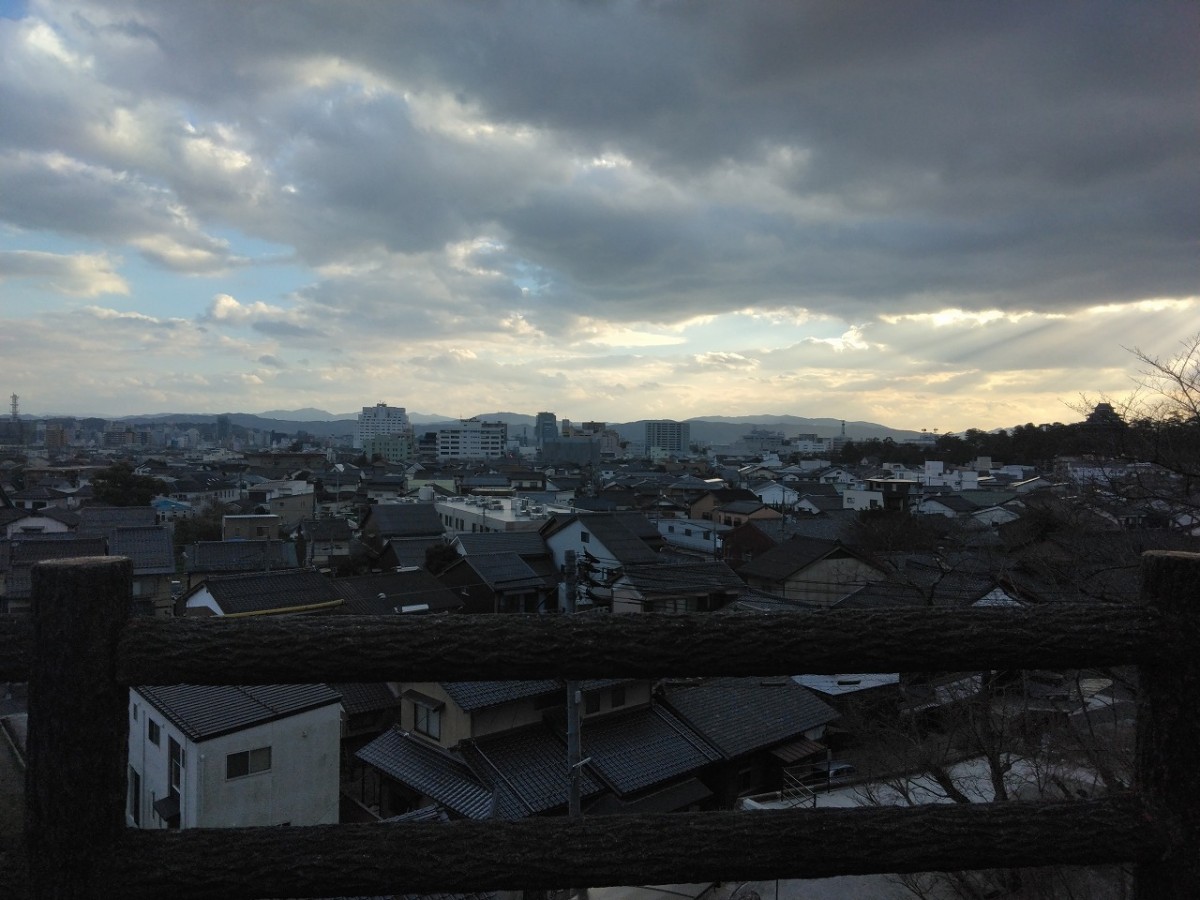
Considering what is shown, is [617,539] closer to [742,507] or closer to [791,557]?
[791,557]

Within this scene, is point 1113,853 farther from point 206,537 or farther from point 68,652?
point 206,537

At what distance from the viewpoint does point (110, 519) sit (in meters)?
19.9

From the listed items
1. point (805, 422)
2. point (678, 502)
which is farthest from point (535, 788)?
point (805, 422)

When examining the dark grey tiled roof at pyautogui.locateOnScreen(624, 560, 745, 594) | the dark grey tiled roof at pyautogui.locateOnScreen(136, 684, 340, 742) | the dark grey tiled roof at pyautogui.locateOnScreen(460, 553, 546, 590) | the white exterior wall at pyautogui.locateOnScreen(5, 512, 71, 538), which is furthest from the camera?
the white exterior wall at pyautogui.locateOnScreen(5, 512, 71, 538)

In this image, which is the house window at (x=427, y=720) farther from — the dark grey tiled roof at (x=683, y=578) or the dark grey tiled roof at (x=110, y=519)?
the dark grey tiled roof at (x=110, y=519)

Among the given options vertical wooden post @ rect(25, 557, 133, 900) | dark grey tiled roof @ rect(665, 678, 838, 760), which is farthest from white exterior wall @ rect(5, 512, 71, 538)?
vertical wooden post @ rect(25, 557, 133, 900)

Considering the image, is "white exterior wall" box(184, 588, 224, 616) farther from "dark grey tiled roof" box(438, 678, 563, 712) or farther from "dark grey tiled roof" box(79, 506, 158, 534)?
"dark grey tiled roof" box(79, 506, 158, 534)

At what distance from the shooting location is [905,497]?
25656 mm

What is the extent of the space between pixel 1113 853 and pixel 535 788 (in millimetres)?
7553

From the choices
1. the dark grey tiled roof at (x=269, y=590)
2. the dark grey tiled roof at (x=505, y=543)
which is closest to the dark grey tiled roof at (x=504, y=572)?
the dark grey tiled roof at (x=505, y=543)

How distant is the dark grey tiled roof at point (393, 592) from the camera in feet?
45.7

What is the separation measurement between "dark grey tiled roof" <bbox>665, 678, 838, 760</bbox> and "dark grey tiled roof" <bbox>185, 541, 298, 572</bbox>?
12.4m

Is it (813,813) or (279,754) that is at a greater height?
(813,813)

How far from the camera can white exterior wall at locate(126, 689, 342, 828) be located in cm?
709
